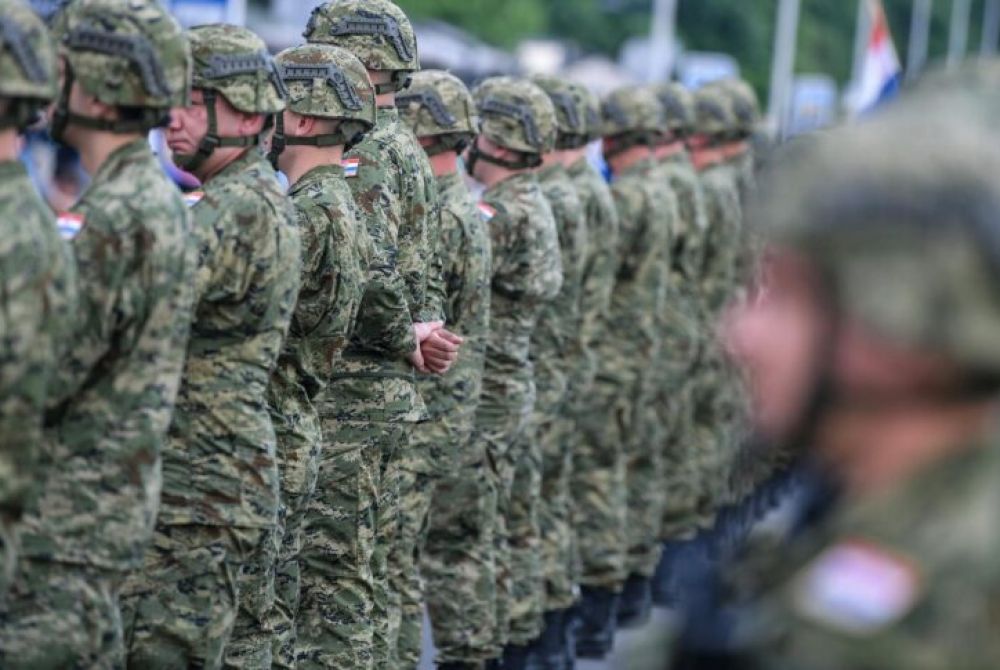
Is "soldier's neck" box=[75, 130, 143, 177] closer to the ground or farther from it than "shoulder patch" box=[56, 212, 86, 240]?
farther from it

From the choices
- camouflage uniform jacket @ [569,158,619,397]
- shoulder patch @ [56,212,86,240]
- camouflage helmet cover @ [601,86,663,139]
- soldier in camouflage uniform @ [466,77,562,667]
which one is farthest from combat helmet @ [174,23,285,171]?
camouflage helmet cover @ [601,86,663,139]

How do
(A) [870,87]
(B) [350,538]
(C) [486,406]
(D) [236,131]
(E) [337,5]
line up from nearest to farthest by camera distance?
(D) [236,131] → (B) [350,538] → (E) [337,5] → (C) [486,406] → (A) [870,87]

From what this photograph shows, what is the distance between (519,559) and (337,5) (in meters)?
2.91

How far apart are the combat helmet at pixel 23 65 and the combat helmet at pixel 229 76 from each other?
145 centimetres

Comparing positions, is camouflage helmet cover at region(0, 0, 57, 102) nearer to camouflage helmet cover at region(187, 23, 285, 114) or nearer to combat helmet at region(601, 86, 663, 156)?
camouflage helmet cover at region(187, 23, 285, 114)

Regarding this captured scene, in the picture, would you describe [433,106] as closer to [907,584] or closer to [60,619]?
[60,619]

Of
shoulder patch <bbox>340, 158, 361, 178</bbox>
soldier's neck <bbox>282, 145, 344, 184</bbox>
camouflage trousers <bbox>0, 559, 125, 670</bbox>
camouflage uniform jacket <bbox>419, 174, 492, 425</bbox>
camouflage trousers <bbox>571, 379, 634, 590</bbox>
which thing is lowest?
camouflage trousers <bbox>571, 379, 634, 590</bbox>

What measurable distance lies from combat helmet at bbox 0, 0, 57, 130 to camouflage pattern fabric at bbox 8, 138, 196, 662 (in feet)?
1.18

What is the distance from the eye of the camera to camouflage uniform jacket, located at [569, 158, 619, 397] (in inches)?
392

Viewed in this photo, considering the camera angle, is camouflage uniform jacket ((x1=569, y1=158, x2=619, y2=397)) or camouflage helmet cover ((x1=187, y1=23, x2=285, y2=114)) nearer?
camouflage helmet cover ((x1=187, y1=23, x2=285, y2=114))

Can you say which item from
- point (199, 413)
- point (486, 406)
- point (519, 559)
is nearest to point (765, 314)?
point (199, 413)

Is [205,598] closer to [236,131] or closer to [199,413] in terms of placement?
[199,413]

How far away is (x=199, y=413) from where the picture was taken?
5.38m

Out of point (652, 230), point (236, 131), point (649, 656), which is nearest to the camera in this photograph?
point (649, 656)
